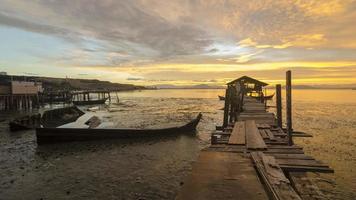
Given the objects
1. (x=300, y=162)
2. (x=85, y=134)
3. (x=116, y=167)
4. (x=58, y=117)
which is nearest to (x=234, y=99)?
(x=116, y=167)

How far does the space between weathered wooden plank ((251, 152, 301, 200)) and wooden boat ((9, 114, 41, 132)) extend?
29.1 metres

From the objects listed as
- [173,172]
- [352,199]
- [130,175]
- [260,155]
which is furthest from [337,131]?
[260,155]

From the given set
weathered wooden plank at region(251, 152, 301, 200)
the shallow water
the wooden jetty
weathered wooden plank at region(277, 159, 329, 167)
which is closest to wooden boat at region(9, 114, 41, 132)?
the shallow water

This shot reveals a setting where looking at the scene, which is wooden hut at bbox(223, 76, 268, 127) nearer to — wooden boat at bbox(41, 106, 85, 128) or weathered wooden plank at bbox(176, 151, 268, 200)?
weathered wooden plank at bbox(176, 151, 268, 200)

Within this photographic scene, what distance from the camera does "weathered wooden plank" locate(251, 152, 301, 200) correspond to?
4.76m

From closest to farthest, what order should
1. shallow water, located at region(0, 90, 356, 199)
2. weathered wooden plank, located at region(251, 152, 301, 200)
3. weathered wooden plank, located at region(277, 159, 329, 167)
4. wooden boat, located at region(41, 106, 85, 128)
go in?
1. weathered wooden plank, located at region(251, 152, 301, 200)
2. weathered wooden plank, located at region(277, 159, 329, 167)
3. shallow water, located at region(0, 90, 356, 199)
4. wooden boat, located at region(41, 106, 85, 128)

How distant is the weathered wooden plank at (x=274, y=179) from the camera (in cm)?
476

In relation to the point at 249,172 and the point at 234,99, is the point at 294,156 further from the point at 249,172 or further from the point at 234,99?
the point at 234,99

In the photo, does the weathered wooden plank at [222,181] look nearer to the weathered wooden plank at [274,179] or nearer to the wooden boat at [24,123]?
the weathered wooden plank at [274,179]

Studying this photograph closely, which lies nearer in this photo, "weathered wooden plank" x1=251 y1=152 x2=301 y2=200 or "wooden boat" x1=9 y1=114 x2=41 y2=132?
"weathered wooden plank" x1=251 y1=152 x2=301 y2=200

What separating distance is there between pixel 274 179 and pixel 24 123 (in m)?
32.1

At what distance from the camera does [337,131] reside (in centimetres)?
2934

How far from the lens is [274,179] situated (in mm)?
5488

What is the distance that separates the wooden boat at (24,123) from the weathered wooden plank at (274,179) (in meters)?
29.1
